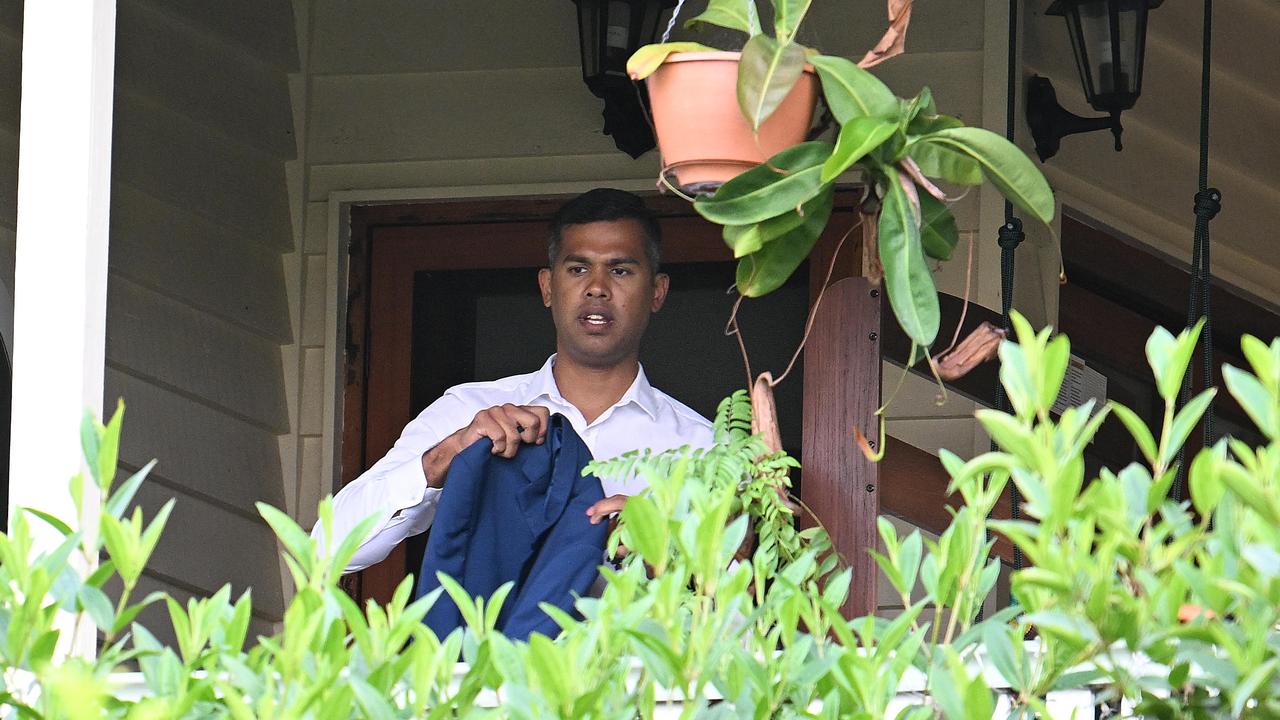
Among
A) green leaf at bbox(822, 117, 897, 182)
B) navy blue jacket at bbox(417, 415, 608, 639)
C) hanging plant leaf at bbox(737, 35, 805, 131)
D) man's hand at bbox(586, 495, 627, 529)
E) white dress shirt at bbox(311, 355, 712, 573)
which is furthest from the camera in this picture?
white dress shirt at bbox(311, 355, 712, 573)

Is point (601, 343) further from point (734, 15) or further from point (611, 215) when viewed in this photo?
point (734, 15)

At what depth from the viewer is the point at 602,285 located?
3.35 metres

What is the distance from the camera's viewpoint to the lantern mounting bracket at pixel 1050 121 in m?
3.45

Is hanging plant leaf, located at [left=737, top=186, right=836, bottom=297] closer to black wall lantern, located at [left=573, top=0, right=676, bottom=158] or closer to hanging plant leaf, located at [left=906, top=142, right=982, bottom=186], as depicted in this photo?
hanging plant leaf, located at [left=906, top=142, right=982, bottom=186]

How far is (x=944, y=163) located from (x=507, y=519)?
1.10 metres

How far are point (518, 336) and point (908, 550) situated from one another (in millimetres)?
2680

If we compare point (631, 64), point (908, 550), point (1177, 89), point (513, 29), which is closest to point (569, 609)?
point (631, 64)

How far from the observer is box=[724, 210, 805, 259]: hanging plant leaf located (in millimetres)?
1657

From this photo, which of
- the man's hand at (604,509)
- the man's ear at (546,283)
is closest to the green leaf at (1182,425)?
the man's hand at (604,509)

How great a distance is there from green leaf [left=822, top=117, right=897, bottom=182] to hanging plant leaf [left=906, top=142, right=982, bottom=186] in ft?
0.25

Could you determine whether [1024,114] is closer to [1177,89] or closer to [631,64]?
[1177,89]

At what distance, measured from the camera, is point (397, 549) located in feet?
12.4

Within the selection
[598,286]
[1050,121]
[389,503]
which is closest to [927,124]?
[389,503]

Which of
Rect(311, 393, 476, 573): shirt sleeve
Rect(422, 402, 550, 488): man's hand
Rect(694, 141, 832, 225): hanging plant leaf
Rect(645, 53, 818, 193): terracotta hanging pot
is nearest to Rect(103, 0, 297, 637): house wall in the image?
Rect(311, 393, 476, 573): shirt sleeve
